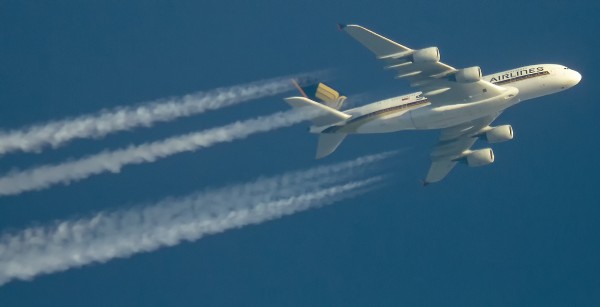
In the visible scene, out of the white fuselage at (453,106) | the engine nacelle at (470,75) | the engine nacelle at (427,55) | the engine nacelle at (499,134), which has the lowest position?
the engine nacelle at (499,134)

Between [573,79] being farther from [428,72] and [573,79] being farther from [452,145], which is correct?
[452,145]

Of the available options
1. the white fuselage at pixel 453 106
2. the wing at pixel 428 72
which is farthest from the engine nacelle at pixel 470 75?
the white fuselage at pixel 453 106

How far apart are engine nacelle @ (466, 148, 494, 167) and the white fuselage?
A: 512 centimetres

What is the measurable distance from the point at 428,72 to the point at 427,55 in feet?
10.7

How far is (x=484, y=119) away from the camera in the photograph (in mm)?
87875

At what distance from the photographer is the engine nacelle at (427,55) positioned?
3054 inches

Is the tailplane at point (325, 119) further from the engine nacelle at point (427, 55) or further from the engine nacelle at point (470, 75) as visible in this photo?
the engine nacelle at point (470, 75)

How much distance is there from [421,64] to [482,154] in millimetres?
12945

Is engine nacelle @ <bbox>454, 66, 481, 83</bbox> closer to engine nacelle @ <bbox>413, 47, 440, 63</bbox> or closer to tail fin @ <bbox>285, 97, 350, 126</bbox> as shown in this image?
engine nacelle @ <bbox>413, 47, 440, 63</bbox>

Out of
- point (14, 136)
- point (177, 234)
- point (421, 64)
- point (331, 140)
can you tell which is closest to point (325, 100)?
point (331, 140)

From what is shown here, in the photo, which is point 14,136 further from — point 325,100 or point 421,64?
point 421,64

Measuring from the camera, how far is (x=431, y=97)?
81875mm

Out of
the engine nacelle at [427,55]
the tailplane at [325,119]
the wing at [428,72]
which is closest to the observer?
the engine nacelle at [427,55]

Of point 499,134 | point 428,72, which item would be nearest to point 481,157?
point 499,134
